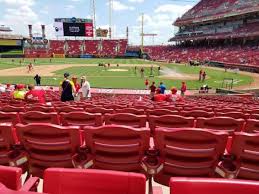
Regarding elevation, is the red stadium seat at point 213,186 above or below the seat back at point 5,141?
above

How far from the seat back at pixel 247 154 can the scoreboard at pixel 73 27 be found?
10839 cm

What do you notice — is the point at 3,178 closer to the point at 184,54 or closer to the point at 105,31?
the point at 184,54

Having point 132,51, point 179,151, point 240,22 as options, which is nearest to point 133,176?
point 179,151

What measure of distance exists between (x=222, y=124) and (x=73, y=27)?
108m

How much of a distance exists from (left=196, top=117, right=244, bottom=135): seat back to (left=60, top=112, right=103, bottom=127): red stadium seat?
185cm

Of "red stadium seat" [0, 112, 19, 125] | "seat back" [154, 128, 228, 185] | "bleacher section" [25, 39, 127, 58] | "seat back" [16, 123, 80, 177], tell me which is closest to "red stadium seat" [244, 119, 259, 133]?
"seat back" [154, 128, 228, 185]

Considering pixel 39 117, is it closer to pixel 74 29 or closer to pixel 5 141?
pixel 5 141

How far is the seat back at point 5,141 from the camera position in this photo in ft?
13.5

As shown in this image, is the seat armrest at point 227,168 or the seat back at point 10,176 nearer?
the seat back at point 10,176

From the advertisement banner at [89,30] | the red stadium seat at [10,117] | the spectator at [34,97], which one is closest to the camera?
the red stadium seat at [10,117]

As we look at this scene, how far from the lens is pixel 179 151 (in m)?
3.61

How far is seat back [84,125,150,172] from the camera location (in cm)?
369

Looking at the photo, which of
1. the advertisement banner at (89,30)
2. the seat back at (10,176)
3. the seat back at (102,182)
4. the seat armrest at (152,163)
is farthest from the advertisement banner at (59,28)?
the seat back at (102,182)

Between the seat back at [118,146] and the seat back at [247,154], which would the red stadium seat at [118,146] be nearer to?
the seat back at [118,146]
